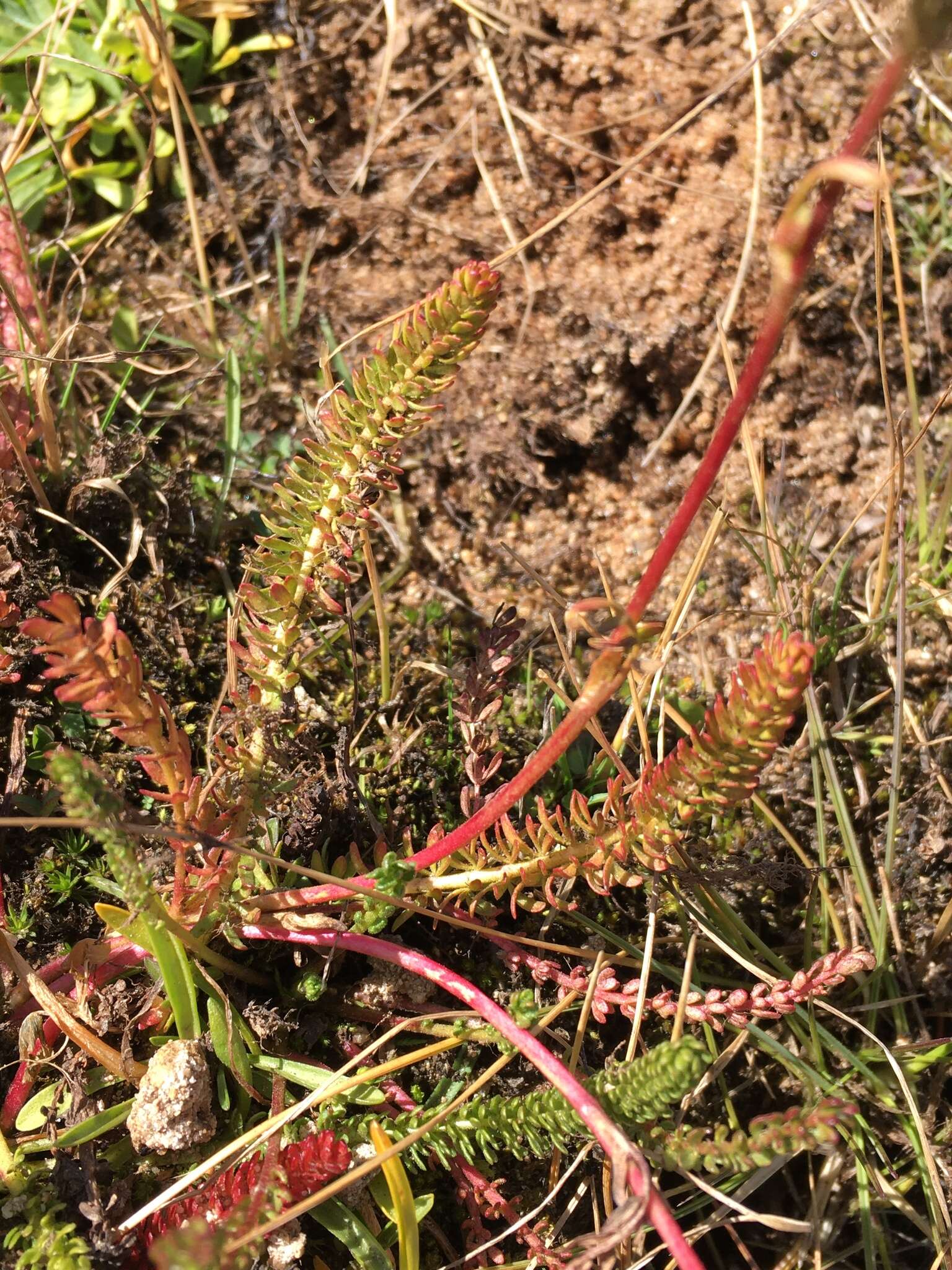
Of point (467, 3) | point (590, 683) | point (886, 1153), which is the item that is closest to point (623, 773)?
point (590, 683)

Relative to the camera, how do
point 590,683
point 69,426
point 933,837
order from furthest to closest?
point 69,426, point 933,837, point 590,683

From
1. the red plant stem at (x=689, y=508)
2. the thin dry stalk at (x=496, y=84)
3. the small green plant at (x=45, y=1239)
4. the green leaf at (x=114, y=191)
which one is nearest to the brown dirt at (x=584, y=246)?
the thin dry stalk at (x=496, y=84)

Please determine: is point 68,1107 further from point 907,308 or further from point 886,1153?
point 907,308

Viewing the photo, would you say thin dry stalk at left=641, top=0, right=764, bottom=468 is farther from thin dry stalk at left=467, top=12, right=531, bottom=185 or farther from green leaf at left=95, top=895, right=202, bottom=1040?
green leaf at left=95, top=895, right=202, bottom=1040

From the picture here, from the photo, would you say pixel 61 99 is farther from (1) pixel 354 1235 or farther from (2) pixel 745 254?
(1) pixel 354 1235

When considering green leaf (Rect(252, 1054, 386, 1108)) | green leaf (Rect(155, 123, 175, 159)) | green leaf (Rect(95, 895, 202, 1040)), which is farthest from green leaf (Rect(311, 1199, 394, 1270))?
green leaf (Rect(155, 123, 175, 159))

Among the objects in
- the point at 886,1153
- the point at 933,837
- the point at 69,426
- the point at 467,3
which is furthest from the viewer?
the point at 467,3

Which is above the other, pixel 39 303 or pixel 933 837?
pixel 39 303
